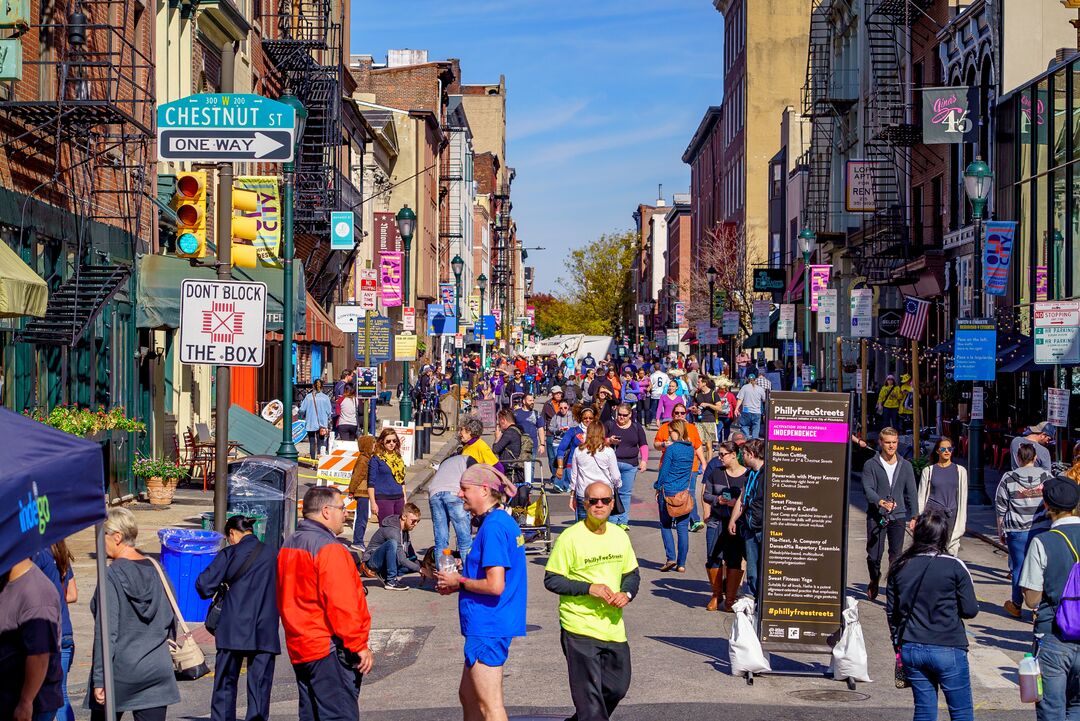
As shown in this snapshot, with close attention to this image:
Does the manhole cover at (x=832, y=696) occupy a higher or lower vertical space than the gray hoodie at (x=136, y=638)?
lower

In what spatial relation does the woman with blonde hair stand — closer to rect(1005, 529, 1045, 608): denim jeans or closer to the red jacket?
rect(1005, 529, 1045, 608): denim jeans

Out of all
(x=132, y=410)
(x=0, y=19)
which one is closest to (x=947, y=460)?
(x=0, y=19)

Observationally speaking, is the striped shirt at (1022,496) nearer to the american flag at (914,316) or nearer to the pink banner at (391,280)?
the american flag at (914,316)

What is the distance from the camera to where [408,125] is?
71188 millimetres

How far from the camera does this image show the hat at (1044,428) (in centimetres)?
1701

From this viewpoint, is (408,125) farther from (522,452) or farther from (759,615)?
(759,615)

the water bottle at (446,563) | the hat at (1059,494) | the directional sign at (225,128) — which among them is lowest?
the water bottle at (446,563)

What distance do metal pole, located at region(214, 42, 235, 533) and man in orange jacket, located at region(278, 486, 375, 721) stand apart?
336 cm

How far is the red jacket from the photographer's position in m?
7.91

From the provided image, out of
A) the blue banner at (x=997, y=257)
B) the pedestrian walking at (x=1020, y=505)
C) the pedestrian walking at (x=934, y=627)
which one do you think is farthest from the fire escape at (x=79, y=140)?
the blue banner at (x=997, y=257)

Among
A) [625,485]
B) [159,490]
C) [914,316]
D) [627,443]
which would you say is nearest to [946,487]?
[625,485]

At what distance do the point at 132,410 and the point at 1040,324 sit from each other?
14009 millimetres

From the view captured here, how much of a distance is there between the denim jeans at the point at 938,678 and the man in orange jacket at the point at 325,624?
10.5ft

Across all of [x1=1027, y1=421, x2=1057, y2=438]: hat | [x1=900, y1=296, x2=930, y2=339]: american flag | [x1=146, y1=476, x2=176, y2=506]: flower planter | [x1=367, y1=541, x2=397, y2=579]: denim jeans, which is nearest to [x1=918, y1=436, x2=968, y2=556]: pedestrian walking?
[x1=1027, y1=421, x2=1057, y2=438]: hat
